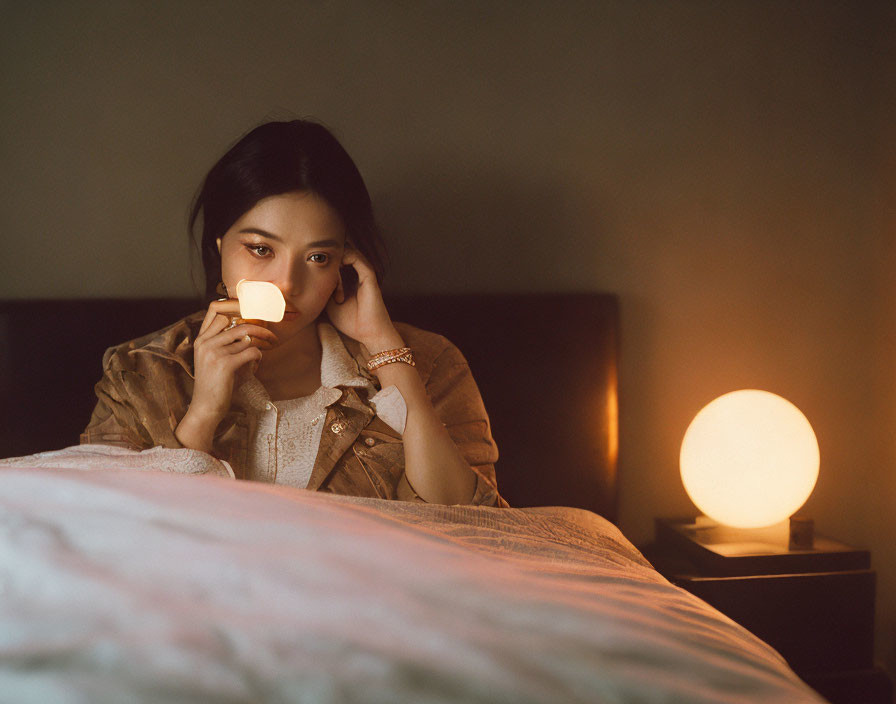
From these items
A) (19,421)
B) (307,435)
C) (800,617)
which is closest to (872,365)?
(800,617)

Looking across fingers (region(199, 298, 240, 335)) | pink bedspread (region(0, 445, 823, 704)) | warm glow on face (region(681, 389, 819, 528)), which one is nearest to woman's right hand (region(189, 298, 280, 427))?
fingers (region(199, 298, 240, 335))

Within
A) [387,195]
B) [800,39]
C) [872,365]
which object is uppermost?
[800,39]

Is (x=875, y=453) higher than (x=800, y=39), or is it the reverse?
(x=800, y=39)

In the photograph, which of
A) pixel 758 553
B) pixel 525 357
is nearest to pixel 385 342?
pixel 525 357

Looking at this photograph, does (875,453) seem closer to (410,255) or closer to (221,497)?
(410,255)

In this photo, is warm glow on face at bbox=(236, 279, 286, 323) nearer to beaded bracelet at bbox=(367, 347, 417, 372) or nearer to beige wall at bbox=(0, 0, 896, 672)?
beaded bracelet at bbox=(367, 347, 417, 372)

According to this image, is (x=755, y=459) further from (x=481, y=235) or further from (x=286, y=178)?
(x=286, y=178)

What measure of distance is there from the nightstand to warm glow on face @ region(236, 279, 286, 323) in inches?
40.6

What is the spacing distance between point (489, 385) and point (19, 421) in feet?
3.41

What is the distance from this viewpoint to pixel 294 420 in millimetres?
1280

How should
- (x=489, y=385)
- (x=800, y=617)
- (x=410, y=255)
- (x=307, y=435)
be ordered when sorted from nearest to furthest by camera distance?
(x=307, y=435) < (x=800, y=617) < (x=489, y=385) < (x=410, y=255)

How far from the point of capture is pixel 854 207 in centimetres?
180

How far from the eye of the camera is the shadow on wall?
171cm

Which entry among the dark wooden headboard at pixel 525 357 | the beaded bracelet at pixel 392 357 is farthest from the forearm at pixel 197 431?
the dark wooden headboard at pixel 525 357
